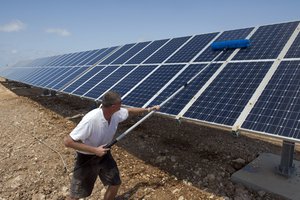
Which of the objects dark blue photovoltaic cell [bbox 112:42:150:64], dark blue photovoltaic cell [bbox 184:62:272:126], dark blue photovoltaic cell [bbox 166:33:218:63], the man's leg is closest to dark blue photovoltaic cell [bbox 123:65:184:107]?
dark blue photovoltaic cell [bbox 166:33:218:63]

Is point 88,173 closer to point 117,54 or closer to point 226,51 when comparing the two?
point 226,51

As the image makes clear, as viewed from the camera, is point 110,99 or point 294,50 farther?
point 294,50

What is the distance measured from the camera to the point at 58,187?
8.55m

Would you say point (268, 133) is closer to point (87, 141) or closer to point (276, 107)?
point (276, 107)

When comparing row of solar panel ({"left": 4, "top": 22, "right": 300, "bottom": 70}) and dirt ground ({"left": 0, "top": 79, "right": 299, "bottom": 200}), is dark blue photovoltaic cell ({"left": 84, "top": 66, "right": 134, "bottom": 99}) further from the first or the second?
dirt ground ({"left": 0, "top": 79, "right": 299, "bottom": 200})

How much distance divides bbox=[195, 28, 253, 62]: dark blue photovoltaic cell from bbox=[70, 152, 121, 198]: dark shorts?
5577 millimetres

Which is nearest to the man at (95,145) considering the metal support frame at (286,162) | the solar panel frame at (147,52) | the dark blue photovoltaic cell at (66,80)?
the metal support frame at (286,162)

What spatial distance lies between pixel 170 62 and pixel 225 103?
14.9 ft

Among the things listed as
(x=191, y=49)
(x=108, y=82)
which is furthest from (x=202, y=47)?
(x=108, y=82)

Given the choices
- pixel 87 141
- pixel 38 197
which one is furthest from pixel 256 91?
pixel 38 197

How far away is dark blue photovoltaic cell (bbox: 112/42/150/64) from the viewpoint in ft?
51.1

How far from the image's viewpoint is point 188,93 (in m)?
8.94

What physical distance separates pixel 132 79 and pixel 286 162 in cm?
643

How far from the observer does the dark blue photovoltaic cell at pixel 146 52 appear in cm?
1413
